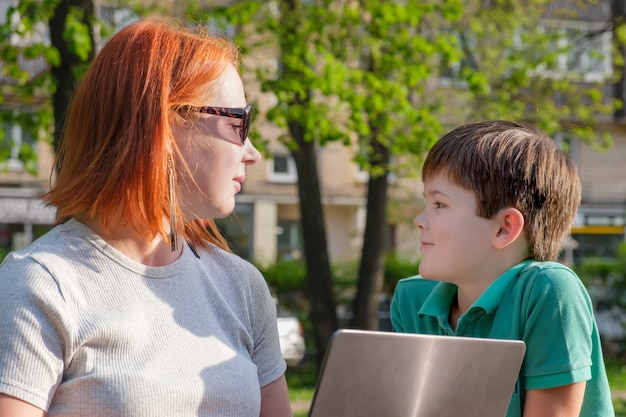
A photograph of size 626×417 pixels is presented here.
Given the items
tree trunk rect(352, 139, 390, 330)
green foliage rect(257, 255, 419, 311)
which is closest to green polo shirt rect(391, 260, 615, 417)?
tree trunk rect(352, 139, 390, 330)

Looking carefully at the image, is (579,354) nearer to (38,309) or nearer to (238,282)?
(238,282)

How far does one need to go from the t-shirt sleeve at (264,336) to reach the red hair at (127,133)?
30 centimetres

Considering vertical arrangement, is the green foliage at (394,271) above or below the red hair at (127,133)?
below

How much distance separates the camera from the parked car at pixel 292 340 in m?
12.6

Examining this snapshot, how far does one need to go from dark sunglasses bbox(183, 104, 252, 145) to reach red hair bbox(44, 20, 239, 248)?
Result: 0.8 inches

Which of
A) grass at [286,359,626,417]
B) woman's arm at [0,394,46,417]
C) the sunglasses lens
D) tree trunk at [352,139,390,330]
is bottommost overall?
grass at [286,359,626,417]

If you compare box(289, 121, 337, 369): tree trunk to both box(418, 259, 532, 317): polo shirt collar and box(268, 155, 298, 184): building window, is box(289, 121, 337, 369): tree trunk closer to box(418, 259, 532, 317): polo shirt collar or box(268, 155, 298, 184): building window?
box(418, 259, 532, 317): polo shirt collar

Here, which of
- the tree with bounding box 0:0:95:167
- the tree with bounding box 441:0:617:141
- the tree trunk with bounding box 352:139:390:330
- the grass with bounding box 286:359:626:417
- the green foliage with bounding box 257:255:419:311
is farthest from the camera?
the green foliage with bounding box 257:255:419:311

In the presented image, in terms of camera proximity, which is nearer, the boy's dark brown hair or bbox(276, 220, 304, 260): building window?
the boy's dark brown hair

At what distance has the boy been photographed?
6.68ft

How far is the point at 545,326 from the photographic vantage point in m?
2.04

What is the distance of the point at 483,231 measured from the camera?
2.21 metres

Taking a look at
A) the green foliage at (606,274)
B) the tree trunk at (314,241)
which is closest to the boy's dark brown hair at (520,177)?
the tree trunk at (314,241)

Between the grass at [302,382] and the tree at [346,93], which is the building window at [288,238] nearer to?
the grass at [302,382]
